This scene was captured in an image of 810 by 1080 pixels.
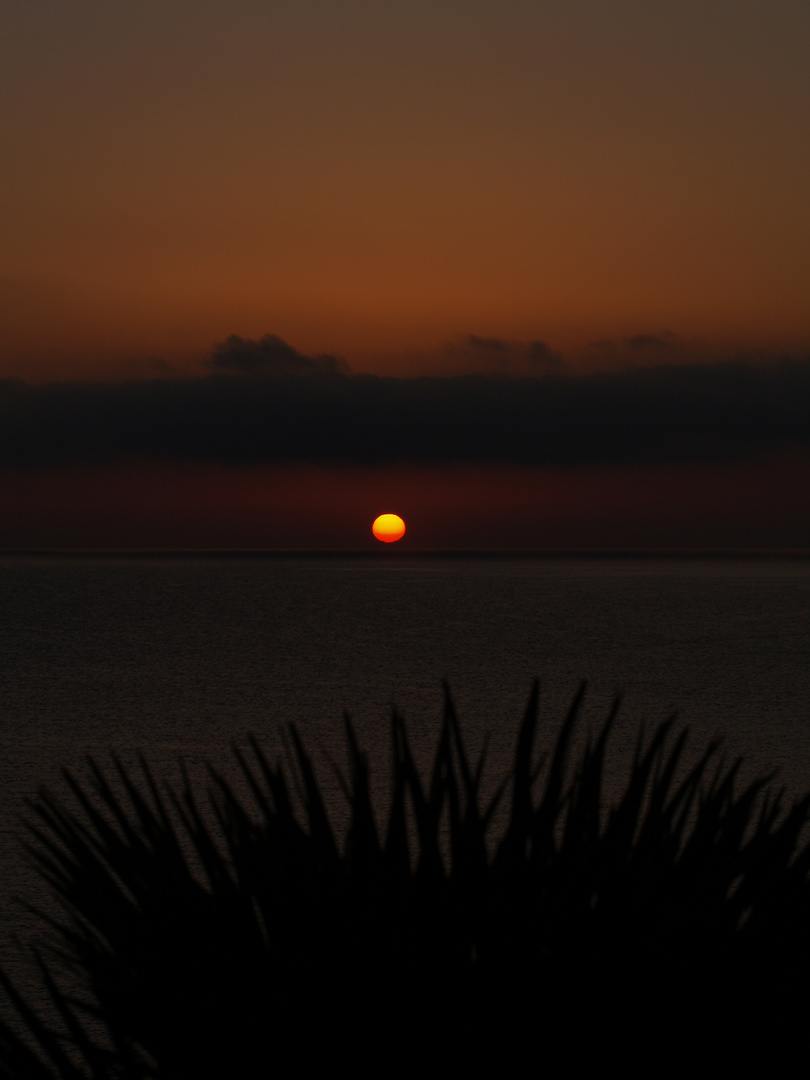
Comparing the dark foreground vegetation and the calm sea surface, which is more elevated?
the dark foreground vegetation

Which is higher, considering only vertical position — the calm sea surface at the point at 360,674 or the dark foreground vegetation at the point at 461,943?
the dark foreground vegetation at the point at 461,943

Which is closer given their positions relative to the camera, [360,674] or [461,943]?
[461,943]

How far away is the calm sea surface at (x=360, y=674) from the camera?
9.34 m

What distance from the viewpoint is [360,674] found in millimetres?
14930

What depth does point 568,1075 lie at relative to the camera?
104 cm

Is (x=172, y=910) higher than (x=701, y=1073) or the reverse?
higher

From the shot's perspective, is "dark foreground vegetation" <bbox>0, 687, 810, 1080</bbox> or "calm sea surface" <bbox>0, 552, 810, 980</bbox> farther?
"calm sea surface" <bbox>0, 552, 810, 980</bbox>

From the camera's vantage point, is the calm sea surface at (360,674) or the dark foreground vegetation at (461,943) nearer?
the dark foreground vegetation at (461,943)

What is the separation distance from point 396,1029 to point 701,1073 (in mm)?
293

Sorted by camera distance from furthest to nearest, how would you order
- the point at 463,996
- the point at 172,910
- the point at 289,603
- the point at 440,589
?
the point at 440,589 < the point at 289,603 < the point at 172,910 < the point at 463,996

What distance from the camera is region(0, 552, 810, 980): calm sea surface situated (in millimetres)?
9336

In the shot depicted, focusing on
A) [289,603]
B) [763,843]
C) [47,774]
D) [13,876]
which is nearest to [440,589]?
[289,603]

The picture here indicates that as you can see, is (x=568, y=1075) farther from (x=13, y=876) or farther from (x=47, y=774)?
(x=47, y=774)

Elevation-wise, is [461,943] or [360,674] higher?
[461,943]
